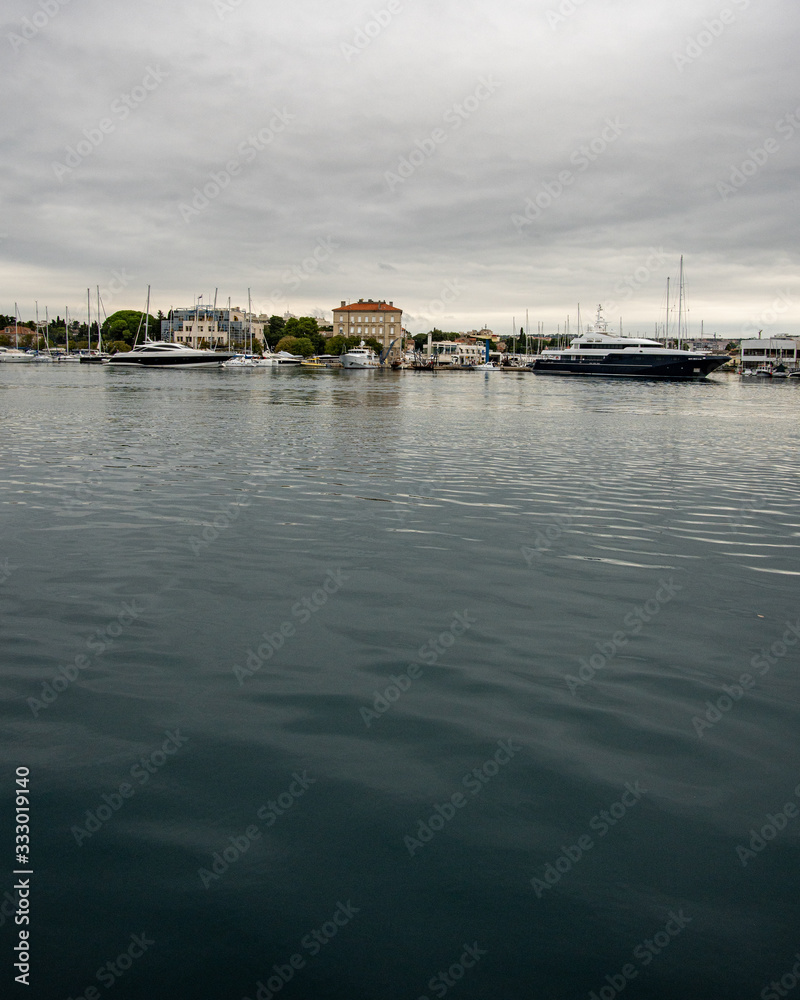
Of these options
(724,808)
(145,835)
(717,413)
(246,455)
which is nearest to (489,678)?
(724,808)

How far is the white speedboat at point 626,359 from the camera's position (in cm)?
9875

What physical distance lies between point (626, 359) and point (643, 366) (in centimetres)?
292

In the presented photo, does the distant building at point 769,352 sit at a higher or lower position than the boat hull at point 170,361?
higher

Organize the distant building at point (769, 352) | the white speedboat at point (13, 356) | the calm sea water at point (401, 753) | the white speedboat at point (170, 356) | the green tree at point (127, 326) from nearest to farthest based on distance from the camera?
1. the calm sea water at point (401, 753)
2. the white speedboat at point (170, 356)
3. the white speedboat at point (13, 356)
4. the distant building at point (769, 352)
5. the green tree at point (127, 326)

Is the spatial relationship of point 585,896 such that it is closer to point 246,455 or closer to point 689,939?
point 689,939

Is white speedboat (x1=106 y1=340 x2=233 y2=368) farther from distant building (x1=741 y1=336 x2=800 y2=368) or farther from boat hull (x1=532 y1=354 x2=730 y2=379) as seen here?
distant building (x1=741 y1=336 x2=800 y2=368)

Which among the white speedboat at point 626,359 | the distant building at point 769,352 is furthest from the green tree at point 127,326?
the distant building at point 769,352

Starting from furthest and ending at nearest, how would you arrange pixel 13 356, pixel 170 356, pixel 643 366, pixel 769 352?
1. pixel 769 352
2. pixel 13 356
3. pixel 170 356
4. pixel 643 366

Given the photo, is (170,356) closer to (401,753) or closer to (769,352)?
(401,753)

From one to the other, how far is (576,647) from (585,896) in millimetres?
3174

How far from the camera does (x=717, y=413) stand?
40.3m

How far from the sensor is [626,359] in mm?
103500

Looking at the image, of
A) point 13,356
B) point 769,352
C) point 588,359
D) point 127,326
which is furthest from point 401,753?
point 127,326

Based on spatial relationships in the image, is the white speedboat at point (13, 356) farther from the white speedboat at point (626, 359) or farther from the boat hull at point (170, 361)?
the white speedboat at point (626, 359)
